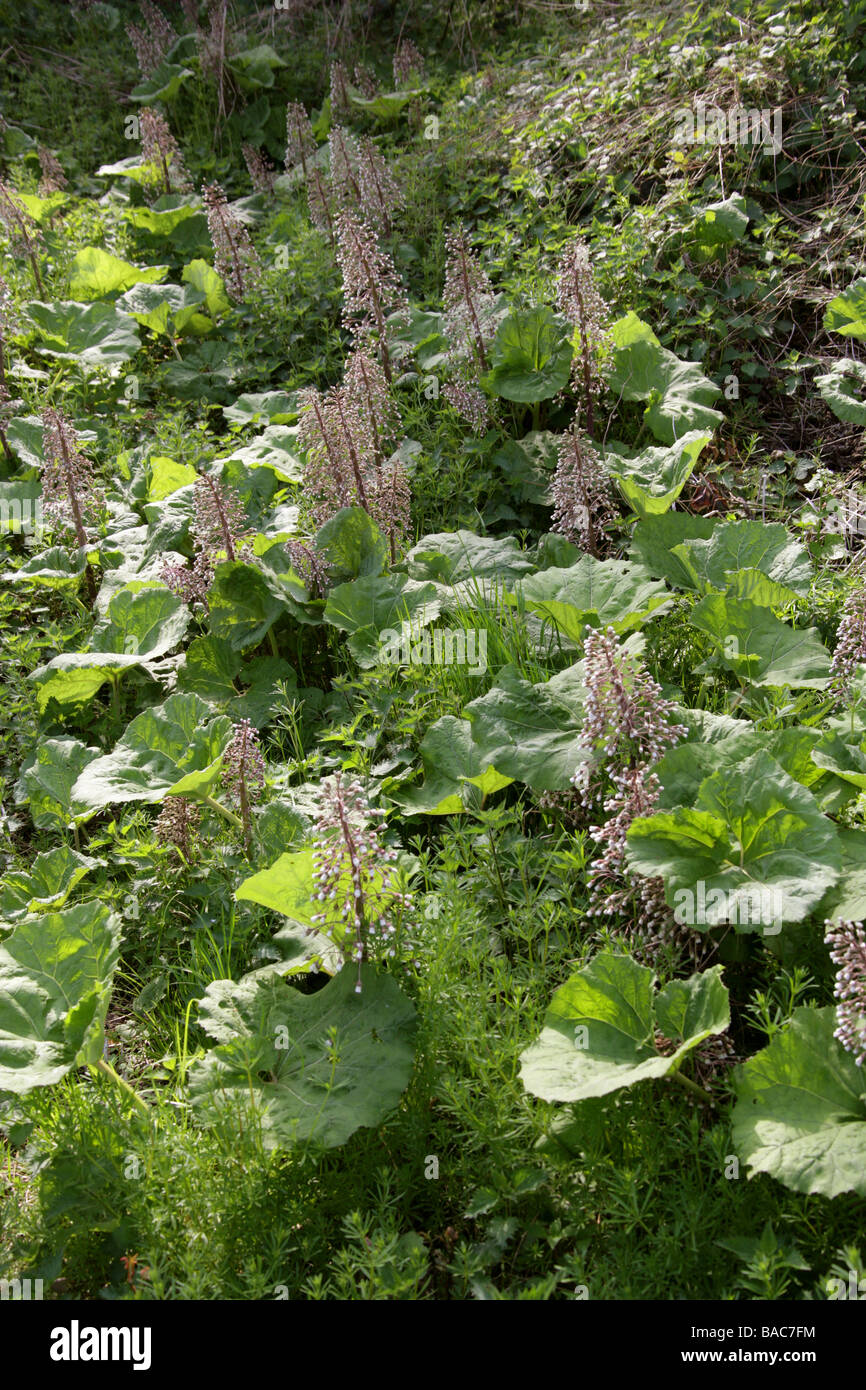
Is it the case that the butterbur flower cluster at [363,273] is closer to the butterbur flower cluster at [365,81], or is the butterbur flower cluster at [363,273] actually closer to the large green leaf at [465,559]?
the large green leaf at [465,559]

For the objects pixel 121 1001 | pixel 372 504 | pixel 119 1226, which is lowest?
pixel 119 1226

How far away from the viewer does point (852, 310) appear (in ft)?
15.7

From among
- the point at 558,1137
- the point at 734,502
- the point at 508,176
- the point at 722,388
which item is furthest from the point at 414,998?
the point at 508,176

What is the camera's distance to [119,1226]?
2.58 metres

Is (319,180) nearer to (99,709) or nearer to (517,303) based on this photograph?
(517,303)

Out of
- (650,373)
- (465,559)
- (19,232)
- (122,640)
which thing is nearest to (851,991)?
(465,559)

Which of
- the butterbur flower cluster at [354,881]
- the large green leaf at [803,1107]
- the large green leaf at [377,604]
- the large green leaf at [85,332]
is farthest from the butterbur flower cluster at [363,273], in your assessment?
the large green leaf at [803,1107]

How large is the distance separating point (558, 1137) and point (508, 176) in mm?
5669

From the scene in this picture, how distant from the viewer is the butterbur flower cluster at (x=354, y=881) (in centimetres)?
272

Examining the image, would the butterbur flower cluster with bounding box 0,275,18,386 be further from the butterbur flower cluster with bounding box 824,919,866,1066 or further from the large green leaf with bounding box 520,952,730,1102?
the butterbur flower cluster with bounding box 824,919,866,1066

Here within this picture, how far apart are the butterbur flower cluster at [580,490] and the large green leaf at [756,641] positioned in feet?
3.05

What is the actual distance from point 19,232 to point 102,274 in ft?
1.94

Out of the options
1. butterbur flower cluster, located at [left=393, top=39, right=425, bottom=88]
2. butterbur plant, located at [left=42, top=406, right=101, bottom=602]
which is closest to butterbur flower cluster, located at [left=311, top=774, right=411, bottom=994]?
butterbur plant, located at [left=42, top=406, right=101, bottom=602]

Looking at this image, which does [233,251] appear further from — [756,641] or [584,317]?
[756,641]
